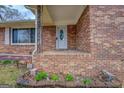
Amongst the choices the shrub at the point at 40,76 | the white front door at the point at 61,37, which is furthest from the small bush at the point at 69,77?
the white front door at the point at 61,37

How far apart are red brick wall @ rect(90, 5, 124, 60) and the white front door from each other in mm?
6394

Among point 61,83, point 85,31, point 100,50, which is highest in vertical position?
→ point 85,31

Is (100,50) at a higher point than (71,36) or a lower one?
lower

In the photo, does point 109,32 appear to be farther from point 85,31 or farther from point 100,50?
point 85,31

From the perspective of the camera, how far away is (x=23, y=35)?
1230 centimetres

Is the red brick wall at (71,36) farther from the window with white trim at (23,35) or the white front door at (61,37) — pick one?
the window with white trim at (23,35)

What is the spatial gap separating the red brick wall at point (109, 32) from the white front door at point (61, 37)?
21.0 feet

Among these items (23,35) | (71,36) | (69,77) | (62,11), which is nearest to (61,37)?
(71,36)

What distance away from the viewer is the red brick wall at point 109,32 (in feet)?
19.3

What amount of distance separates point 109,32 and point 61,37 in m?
6.55

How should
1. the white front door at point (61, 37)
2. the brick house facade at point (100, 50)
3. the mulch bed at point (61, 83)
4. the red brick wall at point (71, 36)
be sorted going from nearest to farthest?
the mulch bed at point (61, 83) → the brick house facade at point (100, 50) → the red brick wall at point (71, 36) → the white front door at point (61, 37)

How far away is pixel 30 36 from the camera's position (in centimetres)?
1227

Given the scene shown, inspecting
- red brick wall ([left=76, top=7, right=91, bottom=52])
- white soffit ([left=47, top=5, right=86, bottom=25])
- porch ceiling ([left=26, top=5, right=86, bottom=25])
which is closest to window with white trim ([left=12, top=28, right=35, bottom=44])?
porch ceiling ([left=26, top=5, right=86, bottom=25])

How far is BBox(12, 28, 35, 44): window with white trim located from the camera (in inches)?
483
